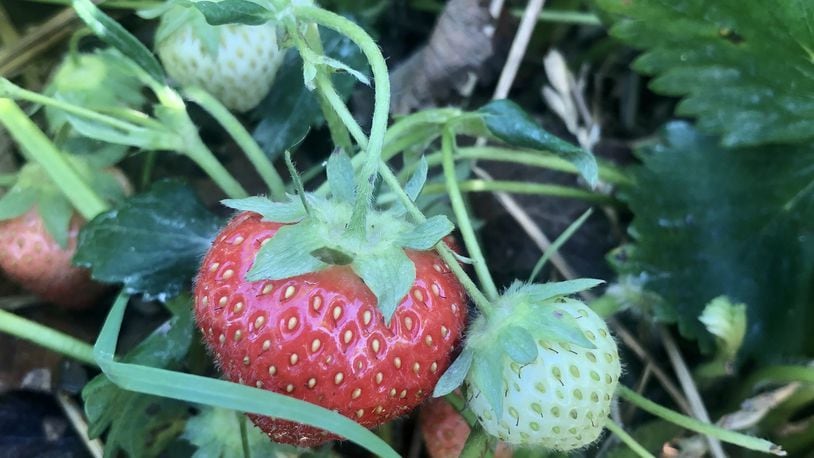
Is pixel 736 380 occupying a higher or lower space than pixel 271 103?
lower

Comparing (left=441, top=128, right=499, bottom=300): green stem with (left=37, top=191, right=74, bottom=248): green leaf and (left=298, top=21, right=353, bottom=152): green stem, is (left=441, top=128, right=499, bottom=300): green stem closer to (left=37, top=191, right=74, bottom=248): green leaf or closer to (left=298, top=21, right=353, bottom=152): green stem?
(left=298, top=21, right=353, bottom=152): green stem

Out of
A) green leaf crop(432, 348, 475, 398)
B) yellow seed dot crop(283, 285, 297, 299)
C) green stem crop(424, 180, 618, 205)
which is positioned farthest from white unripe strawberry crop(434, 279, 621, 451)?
green stem crop(424, 180, 618, 205)

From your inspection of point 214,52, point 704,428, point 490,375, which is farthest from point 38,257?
point 704,428

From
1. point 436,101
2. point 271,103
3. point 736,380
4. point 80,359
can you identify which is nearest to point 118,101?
point 271,103

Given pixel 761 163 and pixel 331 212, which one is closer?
pixel 331 212

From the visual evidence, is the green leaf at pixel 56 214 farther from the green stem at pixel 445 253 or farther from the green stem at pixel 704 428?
the green stem at pixel 704 428

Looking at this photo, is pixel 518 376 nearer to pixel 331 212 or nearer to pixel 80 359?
pixel 331 212

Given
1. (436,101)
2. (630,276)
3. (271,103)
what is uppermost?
(271,103)

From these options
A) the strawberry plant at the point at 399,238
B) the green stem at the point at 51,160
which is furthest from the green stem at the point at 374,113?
the green stem at the point at 51,160

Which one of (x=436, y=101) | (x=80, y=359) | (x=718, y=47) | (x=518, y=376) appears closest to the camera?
(x=518, y=376)
